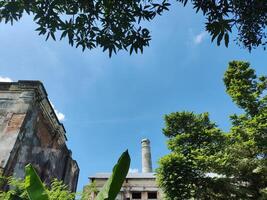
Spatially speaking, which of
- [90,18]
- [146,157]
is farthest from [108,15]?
[146,157]

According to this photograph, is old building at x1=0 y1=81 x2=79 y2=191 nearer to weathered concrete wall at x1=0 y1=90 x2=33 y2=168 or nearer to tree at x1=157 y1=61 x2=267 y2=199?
weathered concrete wall at x1=0 y1=90 x2=33 y2=168

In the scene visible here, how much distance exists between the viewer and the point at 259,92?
17.5 metres

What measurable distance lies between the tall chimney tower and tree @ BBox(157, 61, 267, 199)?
15016 millimetres

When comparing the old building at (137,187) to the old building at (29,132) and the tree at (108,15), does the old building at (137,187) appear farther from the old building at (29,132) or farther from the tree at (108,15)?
the tree at (108,15)

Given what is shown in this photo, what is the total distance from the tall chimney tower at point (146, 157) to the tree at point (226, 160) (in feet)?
49.3

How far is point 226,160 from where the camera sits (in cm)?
1490

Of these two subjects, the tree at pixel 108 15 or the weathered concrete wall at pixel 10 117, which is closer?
the tree at pixel 108 15

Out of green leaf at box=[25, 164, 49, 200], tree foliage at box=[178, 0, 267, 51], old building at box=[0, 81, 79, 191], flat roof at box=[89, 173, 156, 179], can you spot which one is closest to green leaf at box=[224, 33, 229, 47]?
tree foliage at box=[178, 0, 267, 51]

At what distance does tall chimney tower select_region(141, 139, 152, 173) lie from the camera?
31.8 m

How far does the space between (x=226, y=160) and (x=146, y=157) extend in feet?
62.8

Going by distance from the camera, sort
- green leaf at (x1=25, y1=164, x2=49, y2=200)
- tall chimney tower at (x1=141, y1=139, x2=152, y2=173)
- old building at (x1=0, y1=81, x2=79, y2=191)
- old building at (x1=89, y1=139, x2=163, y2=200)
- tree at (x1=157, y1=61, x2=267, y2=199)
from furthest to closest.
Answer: tall chimney tower at (x1=141, y1=139, x2=152, y2=173) → old building at (x1=89, y1=139, x2=163, y2=200) → tree at (x1=157, y1=61, x2=267, y2=199) → old building at (x1=0, y1=81, x2=79, y2=191) → green leaf at (x1=25, y1=164, x2=49, y2=200)

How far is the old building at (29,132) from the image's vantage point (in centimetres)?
1080

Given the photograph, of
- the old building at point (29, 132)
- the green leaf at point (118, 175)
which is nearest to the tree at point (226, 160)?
the old building at point (29, 132)

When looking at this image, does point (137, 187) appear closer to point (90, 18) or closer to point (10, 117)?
point (10, 117)
